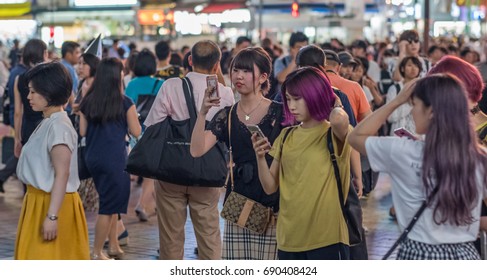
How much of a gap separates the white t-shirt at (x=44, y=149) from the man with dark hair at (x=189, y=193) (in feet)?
5.66

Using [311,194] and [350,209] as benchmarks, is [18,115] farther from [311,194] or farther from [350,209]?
[311,194]

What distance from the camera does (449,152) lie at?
4.65 meters

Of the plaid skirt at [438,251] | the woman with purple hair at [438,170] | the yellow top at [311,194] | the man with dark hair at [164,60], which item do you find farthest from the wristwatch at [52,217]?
the man with dark hair at [164,60]

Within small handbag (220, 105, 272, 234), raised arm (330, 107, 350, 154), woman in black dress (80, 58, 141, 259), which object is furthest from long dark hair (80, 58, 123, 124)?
raised arm (330, 107, 350, 154)

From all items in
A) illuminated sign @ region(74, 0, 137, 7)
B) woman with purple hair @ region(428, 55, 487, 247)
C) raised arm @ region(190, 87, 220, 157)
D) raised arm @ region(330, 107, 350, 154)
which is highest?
illuminated sign @ region(74, 0, 137, 7)

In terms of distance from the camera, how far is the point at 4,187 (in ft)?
49.6

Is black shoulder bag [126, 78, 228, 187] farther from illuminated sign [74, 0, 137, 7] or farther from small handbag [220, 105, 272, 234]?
illuminated sign [74, 0, 137, 7]

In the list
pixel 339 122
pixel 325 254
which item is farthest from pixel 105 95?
pixel 339 122

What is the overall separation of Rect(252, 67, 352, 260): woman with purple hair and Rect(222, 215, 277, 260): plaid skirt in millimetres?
674

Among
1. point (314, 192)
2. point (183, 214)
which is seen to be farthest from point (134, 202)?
point (314, 192)

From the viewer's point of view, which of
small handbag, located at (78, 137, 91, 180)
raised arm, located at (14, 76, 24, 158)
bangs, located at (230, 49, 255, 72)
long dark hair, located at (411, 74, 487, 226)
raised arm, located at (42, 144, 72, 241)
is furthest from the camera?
raised arm, located at (14, 76, 24, 158)

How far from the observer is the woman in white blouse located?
6.27m
